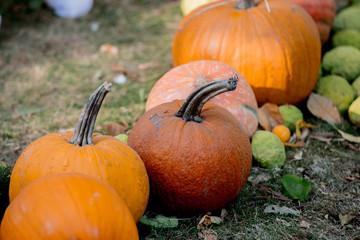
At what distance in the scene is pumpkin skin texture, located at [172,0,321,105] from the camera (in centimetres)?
346

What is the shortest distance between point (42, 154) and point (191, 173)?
0.82 meters

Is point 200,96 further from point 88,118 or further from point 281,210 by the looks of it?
point 281,210

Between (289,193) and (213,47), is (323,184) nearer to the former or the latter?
(289,193)

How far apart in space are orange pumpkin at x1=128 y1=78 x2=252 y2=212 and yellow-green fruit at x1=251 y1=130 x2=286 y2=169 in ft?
1.84

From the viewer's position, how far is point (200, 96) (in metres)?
2.26

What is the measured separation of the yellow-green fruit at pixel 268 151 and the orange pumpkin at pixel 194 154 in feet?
1.84

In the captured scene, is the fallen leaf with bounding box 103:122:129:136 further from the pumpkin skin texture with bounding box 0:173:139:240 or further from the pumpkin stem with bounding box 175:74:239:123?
the pumpkin skin texture with bounding box 0:173:139:240

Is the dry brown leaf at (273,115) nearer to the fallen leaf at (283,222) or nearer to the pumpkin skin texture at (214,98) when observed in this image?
the pumpkin skin texture at (214,98)

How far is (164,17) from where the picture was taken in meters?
6.84

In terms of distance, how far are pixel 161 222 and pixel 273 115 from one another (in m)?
1.61

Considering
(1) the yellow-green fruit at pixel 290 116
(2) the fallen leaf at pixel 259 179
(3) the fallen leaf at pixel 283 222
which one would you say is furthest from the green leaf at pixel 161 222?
(1) the yellow-green fruit at pixel 290 116

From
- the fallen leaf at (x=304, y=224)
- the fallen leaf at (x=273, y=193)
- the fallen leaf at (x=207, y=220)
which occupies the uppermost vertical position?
the fallen leaf at (x=207, y=220)

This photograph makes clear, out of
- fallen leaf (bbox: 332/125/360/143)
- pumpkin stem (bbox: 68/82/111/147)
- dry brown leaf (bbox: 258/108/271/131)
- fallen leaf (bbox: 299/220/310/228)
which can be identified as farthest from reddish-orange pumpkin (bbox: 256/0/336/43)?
pumpkin stem (bbox: 68/82/111/147)

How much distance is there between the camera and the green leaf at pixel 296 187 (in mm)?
2573
